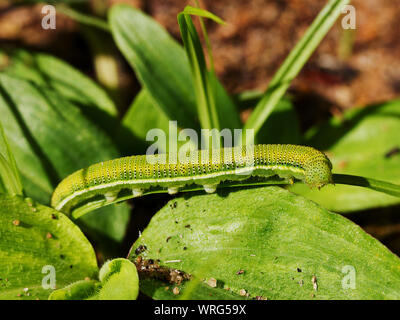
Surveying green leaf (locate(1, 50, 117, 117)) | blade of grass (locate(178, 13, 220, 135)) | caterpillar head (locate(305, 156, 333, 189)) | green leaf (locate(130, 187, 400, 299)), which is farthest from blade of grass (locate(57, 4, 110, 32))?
caterpillar head (locate(305, 156, 333, 189))

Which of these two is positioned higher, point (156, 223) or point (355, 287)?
point (156, 223)

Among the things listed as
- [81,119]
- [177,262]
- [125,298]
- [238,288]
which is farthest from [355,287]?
[81,119]

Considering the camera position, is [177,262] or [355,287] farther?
[177,262]

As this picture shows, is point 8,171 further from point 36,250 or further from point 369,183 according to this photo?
point 369,183

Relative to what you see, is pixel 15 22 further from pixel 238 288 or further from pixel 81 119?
pixel 238 288

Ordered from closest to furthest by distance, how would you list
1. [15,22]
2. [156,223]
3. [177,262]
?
1. [177,262]
2. [156,223]
3. [15,22]

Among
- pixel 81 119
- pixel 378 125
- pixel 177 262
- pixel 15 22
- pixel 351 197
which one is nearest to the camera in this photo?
pixel 177 262

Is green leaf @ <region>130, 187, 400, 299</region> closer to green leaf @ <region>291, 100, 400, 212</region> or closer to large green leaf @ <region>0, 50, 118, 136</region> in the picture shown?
green leaf @ <region>291, 100, 400, 212</region>
